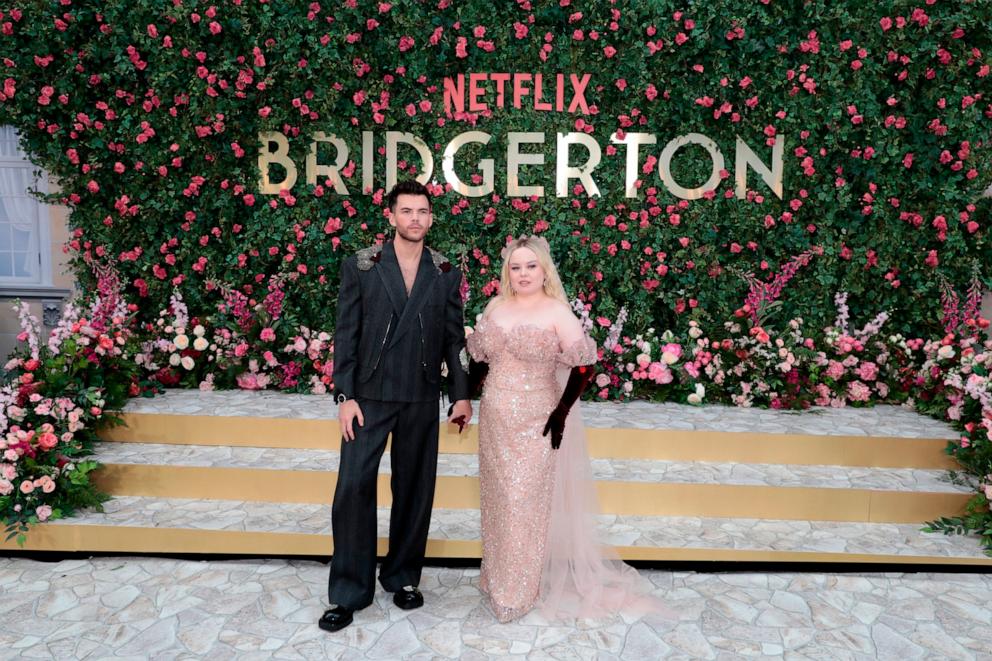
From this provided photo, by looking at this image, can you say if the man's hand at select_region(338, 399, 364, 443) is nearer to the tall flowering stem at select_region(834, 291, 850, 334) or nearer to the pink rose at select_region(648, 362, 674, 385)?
the pink rose at select_region(648, 362, 674, 385)

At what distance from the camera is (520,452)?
3.71m

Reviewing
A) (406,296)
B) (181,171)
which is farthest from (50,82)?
(406,296)

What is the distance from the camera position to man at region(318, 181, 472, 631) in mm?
3570

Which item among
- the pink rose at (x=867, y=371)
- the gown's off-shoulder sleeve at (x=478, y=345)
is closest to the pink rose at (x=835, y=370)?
the pink rose at (x=867, y=371)

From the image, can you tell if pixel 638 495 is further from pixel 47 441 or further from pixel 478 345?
pixel 47 441

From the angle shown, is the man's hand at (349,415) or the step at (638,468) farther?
the step at (638,468)

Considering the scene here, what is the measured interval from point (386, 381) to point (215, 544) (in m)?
1.68

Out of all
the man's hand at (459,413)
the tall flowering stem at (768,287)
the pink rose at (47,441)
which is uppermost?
the tall flowering stem at (768,287)

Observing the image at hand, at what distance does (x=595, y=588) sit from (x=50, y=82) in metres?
5.98

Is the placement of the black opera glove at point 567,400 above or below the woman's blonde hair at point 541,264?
below

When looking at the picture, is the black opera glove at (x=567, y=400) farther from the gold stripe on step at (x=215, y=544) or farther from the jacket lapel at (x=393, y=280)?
the gold stripe on step at (x=215, y=544)

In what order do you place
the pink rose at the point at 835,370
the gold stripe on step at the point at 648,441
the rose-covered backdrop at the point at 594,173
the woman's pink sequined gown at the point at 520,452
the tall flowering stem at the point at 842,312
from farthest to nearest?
the tall flowering stem at the point at 842,312 → the rose-covered backdrop at the point at 594,173 → the pink rose at the point at 835,370 → the gold stripe on step at the point at 648,441 → the woman's pink sequined gown at the point at 520,452

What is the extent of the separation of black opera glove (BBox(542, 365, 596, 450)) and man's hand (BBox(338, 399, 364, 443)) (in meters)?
0.87

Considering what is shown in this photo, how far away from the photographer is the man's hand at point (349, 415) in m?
3.57
